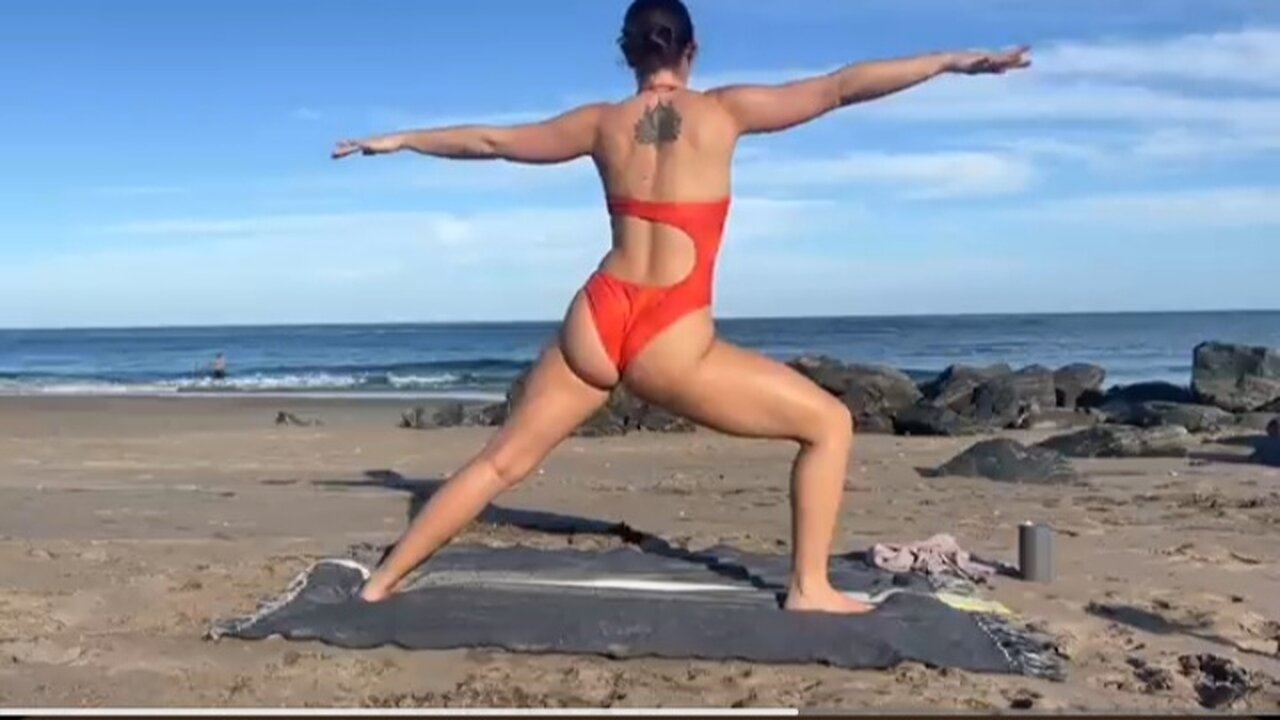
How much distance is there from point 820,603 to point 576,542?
3.03 metres

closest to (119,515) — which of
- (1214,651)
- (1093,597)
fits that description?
(1093,597)

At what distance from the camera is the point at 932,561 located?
8.47 meters

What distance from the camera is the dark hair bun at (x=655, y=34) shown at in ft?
22.4

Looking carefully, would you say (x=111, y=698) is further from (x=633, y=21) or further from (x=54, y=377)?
(x=54, y=377)

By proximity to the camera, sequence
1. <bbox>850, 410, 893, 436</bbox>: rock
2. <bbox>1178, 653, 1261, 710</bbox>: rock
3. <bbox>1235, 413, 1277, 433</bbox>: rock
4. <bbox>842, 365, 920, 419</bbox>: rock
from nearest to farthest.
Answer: <bbox>1178, 653, 1261, 710</bbox>: rock
<bbox>1235, 413, 1277, 433</bbox>: rock
<bbox>850, 410, 893, 436</bbox>: rock
<bbox>842, 365, 920, 419</bbox>: rock

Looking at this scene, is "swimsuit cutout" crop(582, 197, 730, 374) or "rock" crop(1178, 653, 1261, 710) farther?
"swimsuit cutout" crop(582, 197, 730, 374)

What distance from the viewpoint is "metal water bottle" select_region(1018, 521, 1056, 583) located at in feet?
27.5

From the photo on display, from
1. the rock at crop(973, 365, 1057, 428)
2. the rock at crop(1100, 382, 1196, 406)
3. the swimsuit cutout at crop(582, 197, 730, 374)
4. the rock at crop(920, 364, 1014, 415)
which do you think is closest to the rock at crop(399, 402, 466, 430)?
the rock at crop(920, 364, 1014, 415)

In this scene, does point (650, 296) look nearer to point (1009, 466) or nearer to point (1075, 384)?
point (1009, 466)

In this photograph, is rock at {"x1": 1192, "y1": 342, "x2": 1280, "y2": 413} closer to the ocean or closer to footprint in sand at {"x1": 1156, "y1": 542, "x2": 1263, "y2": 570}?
the ocean

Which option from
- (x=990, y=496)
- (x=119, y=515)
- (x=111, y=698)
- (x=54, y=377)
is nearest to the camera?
(x=111, y=698)

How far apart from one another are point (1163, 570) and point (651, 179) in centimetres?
388

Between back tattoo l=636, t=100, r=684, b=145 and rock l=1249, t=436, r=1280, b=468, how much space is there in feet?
33.0

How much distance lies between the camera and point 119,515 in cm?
1161
